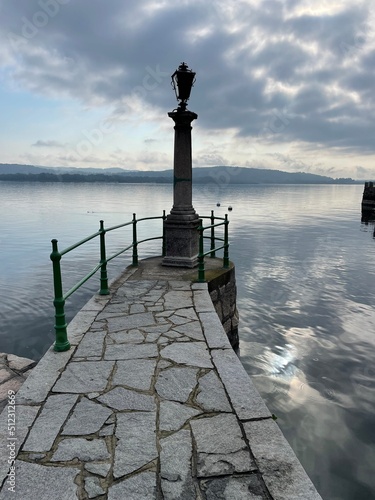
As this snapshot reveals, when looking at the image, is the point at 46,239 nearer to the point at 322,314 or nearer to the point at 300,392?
the point at 322,314

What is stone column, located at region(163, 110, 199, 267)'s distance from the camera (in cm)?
733

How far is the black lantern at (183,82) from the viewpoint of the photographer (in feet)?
23.2

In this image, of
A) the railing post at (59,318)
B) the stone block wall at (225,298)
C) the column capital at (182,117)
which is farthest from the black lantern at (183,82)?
the railing post at (59,318)

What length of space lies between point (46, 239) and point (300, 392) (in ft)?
70.3

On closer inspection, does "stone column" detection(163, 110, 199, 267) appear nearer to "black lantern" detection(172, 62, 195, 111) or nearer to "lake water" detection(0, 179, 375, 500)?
"black lantern" detection(172, 62, 195, 111)

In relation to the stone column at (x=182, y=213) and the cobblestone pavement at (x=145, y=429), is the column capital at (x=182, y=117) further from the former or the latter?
the cobblestone pavement at (x=145, y=429)

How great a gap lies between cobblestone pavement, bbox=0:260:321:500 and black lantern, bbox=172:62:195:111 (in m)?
5.25

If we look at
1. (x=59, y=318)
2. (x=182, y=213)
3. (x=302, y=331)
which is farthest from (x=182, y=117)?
(x=302, y=331)

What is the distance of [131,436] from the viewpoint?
245 centimetres

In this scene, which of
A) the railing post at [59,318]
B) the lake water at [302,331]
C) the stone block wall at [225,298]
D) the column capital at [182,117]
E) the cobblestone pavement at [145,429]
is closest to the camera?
the cobblestone pavement at [145,429]

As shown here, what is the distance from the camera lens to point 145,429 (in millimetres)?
2521

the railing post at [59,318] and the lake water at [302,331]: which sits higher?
the railing post at [59,318]

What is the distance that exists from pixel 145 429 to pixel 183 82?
6644 mm

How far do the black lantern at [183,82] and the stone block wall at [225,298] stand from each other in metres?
3.67
